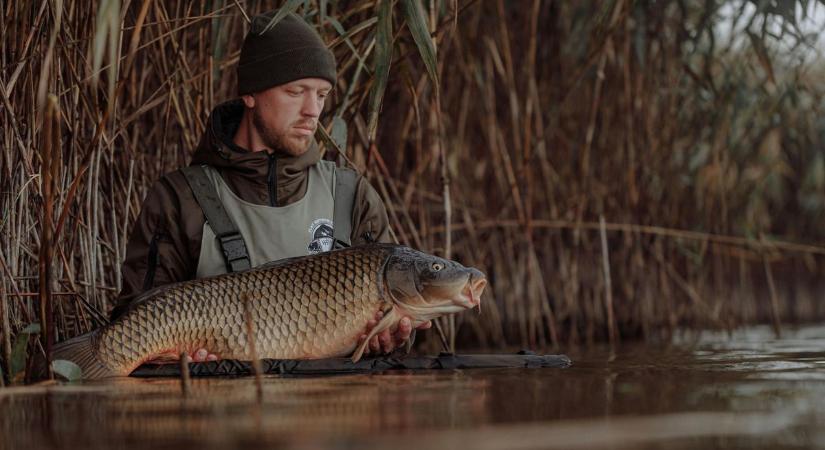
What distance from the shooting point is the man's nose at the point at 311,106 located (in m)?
3.45

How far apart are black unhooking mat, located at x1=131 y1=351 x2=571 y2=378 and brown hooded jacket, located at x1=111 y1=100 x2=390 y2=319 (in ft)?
0.95

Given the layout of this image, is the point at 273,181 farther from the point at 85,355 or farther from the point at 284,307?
the point at 85,355

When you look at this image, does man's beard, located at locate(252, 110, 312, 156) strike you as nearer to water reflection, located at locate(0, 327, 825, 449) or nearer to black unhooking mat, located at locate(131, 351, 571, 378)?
black unhooking mat, located at locate(131, 351, 571, 378)

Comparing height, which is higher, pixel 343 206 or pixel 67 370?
pixel 343 206

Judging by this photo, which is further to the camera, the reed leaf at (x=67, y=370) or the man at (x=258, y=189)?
the man at (x=258, y=189)

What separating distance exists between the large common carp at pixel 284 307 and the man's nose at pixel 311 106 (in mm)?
576

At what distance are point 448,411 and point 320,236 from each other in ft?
4.56

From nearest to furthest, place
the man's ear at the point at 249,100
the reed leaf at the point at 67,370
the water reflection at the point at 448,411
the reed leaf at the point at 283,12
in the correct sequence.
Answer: the water reflection at the point at 448,411, the reed leaf at the point at 67,370, the reed leaf at the point at 283,12, the man's ear at the point at 249,100

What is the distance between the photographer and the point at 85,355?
3.00 metres

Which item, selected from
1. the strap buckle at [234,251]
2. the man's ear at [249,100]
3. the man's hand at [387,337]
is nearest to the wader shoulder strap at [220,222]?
the strap buckle at [234,251]

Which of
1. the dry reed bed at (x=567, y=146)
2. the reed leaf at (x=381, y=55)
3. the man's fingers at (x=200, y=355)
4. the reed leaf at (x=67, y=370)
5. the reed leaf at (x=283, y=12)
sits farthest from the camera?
the dry reed bed at (x=567, y=146)

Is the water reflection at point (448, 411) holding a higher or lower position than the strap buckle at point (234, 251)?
lower

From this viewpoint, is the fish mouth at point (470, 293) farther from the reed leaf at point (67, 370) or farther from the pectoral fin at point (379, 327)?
the reed leaf at point (67, 370)

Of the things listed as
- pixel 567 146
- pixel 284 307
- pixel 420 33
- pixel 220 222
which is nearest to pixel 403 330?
pixel 284 307
